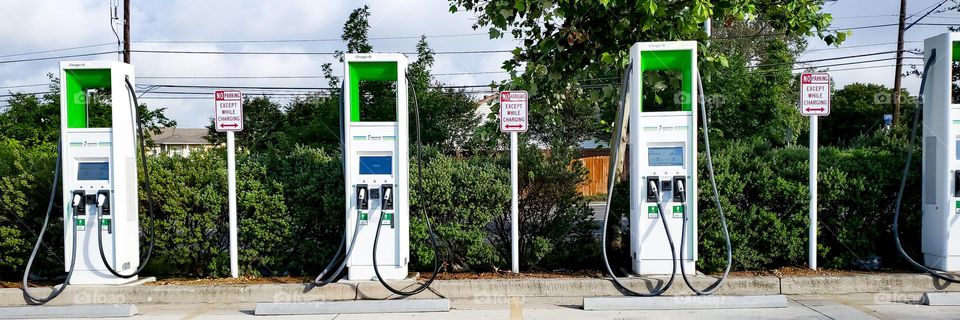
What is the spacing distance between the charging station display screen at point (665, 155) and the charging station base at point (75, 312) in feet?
18.2

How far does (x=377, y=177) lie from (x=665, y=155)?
308cm

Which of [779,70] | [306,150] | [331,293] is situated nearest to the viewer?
[331,293]

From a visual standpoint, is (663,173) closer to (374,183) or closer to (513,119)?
(513,119)

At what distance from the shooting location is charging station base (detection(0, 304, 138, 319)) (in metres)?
6.78

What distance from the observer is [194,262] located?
825 centimetres

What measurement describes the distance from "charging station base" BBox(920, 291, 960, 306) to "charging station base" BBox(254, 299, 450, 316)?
15.6ft

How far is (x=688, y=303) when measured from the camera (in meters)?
6.76

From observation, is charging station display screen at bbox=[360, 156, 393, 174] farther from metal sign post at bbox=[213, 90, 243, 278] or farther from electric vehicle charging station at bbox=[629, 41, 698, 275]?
electric vehicle charging station at bbox=[629, 41, 698, 275]

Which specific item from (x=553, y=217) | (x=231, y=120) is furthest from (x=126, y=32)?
(x=553, y=217)

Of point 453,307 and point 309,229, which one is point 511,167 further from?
point 309,229

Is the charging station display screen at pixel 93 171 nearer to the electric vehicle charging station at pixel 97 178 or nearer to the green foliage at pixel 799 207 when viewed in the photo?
the electric vehicle charging station at pixel 97 178

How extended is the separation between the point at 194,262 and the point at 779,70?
18.9 m

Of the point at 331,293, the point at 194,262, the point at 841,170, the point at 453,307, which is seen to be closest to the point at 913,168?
the point at 841,170

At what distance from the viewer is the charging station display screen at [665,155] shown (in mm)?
7215
